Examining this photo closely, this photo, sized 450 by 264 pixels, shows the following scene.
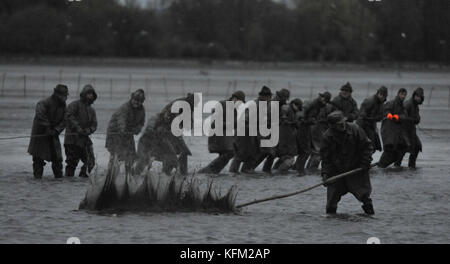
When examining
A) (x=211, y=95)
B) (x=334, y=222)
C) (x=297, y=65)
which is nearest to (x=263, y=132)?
(x=334, y=222)

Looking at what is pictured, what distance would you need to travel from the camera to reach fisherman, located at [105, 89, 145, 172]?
63.1 ft

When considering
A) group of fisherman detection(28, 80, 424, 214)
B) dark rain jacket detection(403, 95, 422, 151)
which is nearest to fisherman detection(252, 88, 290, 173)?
group of fisherman detection(28, 80, 424, 214)

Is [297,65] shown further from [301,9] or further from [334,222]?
[334,222]

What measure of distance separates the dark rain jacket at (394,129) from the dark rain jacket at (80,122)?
19.3ft

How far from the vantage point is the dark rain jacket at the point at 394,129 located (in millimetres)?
21906

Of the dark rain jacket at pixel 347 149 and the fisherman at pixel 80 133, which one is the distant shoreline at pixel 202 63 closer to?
the fisherman at pixel 80 133

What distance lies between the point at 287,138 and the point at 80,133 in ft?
13.7

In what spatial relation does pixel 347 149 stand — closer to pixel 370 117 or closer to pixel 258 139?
pixel 258 139

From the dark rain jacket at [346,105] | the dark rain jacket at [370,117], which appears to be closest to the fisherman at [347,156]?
the dark rain jacket at [346,105]

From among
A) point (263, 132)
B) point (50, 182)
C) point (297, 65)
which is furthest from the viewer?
point (297, 65)

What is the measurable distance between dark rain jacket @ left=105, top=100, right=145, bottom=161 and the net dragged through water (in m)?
3.33

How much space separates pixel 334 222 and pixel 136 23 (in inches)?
4042

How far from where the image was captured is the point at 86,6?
11606 cm

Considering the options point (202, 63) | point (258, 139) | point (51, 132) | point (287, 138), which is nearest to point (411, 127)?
point (287, 138)
